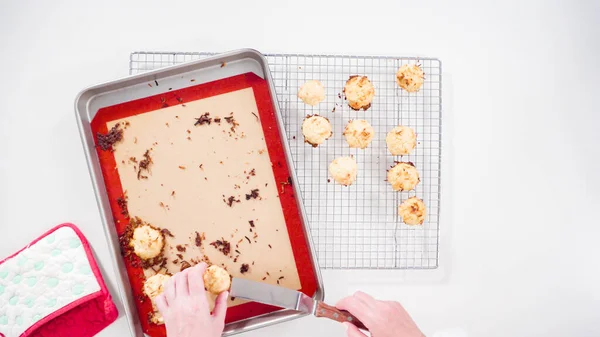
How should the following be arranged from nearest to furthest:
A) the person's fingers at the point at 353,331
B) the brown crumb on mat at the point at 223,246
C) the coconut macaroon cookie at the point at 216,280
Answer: the person's fingers at the point at 353,331
the coconut macaroon cookie at the point at 216,280
the brown crumb on mat at the point at 223,246

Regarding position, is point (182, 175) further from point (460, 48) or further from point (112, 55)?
point (460, 48)

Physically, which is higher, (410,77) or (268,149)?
(410,77)

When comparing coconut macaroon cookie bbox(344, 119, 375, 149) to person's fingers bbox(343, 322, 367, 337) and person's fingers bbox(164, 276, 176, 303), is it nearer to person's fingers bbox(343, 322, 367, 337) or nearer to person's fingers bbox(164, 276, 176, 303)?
person's fingers bbox(343, 322, 367, 337)

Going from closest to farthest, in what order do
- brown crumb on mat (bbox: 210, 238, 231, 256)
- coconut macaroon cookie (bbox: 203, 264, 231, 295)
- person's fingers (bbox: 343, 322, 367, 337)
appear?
person's fingers (bbox: 343, 322, 367, 337) → coconut macaroon cookie (bbox: 203, 264, 231, 295) → brown crumb on mat (bbox: 210, 238, 231, 256)

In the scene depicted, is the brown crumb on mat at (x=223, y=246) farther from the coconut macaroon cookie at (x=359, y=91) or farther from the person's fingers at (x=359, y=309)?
the coconut macaroon cookie at (x=359, y=91)

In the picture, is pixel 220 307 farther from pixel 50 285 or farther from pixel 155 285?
pixel 50 285

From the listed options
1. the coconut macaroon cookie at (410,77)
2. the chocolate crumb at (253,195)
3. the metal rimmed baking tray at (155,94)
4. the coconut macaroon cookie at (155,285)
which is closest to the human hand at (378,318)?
the metal rimmed baking tray at (155,94)

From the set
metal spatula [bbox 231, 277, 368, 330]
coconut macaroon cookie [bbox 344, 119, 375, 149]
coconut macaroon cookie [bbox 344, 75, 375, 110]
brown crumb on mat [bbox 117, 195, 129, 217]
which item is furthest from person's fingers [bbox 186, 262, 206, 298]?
coconut macaroon cookie [bbox 344, 75, 375, 110]

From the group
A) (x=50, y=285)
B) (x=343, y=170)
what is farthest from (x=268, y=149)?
(x=50, y=285)
